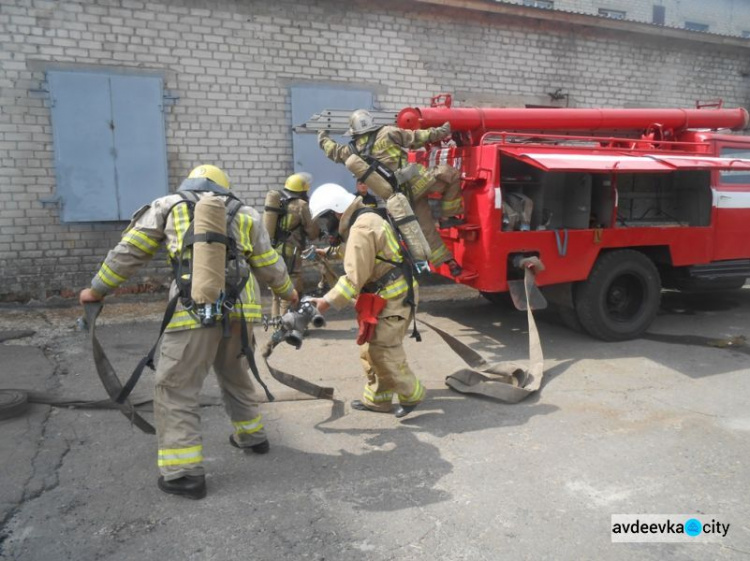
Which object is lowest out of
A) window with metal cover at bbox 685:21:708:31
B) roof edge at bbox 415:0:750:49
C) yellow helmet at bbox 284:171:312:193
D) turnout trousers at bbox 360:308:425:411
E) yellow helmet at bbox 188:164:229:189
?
turnout trousers at bbox 360:308:425:411

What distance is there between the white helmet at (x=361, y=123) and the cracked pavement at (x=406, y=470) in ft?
7.23

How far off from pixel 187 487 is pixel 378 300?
59.8 inches

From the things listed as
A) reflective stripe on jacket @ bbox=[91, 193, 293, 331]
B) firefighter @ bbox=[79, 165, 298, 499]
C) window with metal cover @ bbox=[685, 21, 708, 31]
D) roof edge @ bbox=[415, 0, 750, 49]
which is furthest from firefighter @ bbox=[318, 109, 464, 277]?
window with metal cover @ bbox=[685, 21, 708, 31]

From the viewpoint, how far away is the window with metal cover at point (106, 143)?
6918mm

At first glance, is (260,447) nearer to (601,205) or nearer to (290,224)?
(290,224)

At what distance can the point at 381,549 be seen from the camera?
2.42 meters

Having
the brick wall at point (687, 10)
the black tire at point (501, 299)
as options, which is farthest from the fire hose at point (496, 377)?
the brick wall at point (687, 10)

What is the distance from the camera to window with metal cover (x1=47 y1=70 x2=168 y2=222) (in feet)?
22.7

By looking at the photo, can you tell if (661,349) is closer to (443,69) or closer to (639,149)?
(639,149)

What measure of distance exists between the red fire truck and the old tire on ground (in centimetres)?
355

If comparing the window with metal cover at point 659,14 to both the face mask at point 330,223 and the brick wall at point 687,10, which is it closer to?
the brick wall at point 687,10

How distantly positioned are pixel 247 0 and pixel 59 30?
2.33m

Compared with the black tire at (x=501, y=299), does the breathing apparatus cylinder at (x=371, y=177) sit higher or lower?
higher

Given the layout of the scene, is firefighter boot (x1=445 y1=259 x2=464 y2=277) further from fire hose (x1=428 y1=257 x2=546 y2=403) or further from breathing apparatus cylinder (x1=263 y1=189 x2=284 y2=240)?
breathing apparatus cylinder (x1=263 y1=189 x2=284 y2=240)
